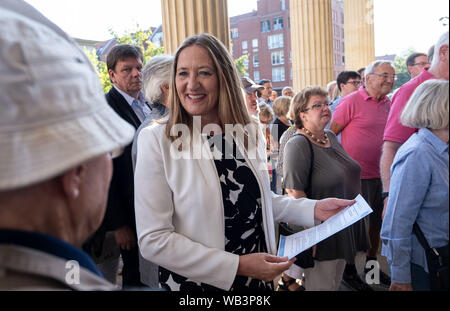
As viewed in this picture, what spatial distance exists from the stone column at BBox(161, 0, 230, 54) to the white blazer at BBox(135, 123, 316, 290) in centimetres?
245

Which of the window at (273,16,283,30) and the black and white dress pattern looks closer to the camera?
the black and white dress pattern

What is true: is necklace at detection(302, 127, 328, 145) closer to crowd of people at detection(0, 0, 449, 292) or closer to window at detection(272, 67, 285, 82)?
crowd of people at detection(0, 0, 449, 292)

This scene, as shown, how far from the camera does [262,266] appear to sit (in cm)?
130

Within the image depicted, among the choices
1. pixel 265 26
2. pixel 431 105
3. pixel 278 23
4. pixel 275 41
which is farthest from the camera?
pixel 265 26

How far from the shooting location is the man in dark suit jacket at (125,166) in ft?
3.78

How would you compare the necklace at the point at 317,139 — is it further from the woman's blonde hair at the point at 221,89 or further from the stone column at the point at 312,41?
the stone column at the point at 312,41

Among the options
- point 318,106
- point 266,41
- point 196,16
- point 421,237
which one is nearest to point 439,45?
point 421,237

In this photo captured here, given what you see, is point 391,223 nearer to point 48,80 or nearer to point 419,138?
point 419,138

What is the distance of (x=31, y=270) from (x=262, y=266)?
3.14ft

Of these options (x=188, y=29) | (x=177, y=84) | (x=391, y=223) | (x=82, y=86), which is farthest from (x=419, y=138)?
(x=188, y=29)

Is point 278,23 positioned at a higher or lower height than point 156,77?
higher

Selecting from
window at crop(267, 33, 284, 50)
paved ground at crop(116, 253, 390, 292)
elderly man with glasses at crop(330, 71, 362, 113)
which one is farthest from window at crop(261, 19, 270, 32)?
paved ground at crop(116, 253, 390, 292)

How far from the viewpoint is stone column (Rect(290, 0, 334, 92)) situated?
6.09m

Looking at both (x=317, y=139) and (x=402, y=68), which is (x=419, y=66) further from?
(x=317, y=139)
